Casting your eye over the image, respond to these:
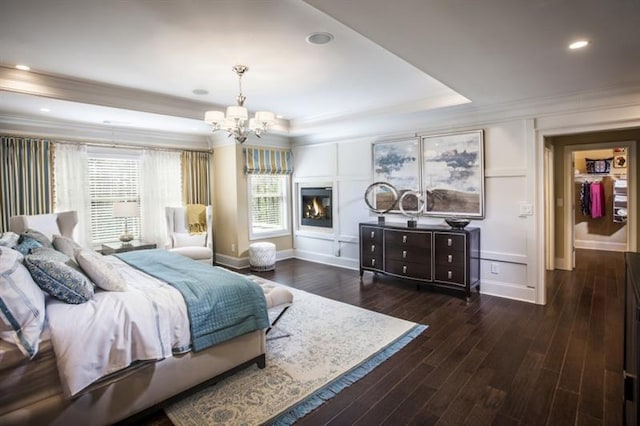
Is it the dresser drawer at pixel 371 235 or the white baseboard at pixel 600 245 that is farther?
the white baseboard at pixel 600 245

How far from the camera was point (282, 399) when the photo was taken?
2.36 metres

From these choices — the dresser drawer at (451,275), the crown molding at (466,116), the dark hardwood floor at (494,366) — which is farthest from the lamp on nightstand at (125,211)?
the dresser drawer at (451,275)

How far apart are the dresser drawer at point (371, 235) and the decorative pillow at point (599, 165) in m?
6.03

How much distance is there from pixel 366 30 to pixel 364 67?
1.30 metres

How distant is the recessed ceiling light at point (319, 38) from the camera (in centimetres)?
270

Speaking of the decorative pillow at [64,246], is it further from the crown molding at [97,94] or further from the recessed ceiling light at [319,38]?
the recessed ceiling light at [319,38]

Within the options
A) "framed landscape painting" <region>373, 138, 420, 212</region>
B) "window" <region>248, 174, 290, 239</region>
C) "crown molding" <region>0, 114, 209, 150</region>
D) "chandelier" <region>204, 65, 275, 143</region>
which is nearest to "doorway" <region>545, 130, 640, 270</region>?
"framed landscape painting" <region>373, 138, 420, 212</region>

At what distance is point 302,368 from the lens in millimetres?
2758

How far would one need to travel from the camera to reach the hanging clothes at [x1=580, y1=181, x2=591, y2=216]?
7.77 m

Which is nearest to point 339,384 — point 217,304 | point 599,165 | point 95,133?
point 217,304

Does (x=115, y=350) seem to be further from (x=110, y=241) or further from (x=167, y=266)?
(x=110, y=241)

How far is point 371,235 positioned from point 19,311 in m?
4.20

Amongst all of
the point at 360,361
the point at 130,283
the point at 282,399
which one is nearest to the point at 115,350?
the point at 130,283

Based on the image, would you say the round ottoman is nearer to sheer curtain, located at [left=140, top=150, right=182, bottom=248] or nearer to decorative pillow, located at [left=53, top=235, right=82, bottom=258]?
sheer curtain, located at [left=140, top=150, right=182, bottom=248]
